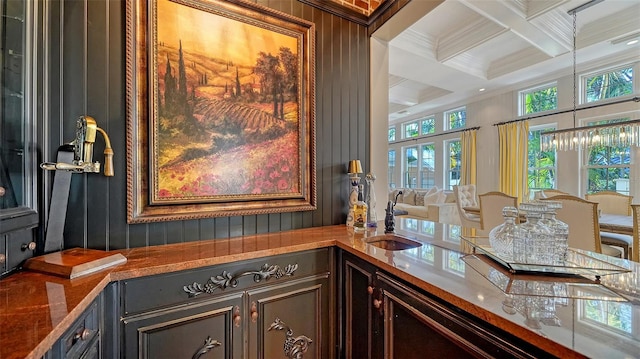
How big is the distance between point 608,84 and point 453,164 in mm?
2979

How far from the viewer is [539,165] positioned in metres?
5.01

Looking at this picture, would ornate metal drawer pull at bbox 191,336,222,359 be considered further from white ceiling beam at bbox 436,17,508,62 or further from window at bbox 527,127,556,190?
window at bbox 527,127,556,190

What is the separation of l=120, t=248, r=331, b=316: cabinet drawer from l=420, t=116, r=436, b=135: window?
6.54 m

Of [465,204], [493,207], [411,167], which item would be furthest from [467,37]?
Result: [411,167]

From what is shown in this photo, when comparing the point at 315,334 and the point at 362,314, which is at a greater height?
the point at 362,314

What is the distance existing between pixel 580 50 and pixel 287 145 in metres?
4.42

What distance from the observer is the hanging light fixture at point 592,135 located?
2.75 metres

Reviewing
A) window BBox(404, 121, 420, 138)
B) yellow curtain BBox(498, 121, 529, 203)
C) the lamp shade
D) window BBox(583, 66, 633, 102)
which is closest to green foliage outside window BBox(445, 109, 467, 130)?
window BBox(404, 121, 420, 138)

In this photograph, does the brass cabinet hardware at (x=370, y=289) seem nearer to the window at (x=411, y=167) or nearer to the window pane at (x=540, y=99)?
the window pane at (x=540, y=99)

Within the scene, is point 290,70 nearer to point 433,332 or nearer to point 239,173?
point 239,173

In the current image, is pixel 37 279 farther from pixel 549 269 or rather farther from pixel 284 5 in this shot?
pixel 284 5

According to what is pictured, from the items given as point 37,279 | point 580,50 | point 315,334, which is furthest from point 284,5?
point 580,50

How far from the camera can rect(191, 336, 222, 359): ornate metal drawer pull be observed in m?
1.19

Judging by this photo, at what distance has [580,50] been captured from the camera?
12.0 ft
